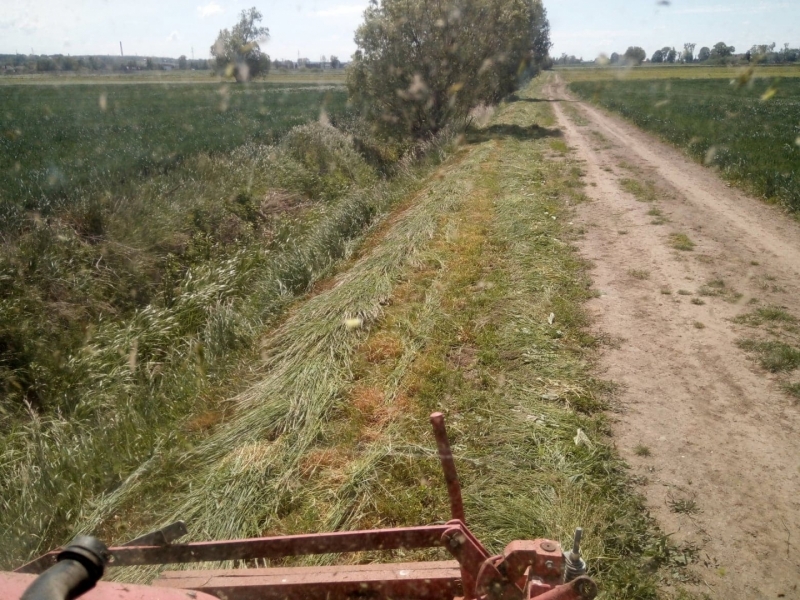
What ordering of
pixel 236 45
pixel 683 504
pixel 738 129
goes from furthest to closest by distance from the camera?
pixel 236 45, pixel 738 129, pixel 683 504

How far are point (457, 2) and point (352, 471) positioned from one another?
22.4 m

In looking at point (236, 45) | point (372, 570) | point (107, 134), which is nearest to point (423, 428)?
point (372, 570)

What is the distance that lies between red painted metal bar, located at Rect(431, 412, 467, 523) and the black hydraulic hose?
1.02 m

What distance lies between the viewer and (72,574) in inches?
48.1

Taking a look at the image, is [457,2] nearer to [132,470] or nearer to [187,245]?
[187,245]

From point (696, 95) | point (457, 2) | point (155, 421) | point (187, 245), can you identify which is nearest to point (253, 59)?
point (696, 95)

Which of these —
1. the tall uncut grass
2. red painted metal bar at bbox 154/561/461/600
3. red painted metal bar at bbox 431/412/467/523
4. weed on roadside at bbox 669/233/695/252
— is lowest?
the tall uncut grass

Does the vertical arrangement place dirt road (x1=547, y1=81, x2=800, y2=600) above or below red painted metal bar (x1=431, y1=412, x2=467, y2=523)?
below

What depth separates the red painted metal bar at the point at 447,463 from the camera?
6.57ft

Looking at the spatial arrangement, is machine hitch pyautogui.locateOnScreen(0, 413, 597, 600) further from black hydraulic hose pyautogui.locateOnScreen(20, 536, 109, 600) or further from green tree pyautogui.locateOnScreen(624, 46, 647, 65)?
green tree pyautogui.locateOnScreen(624, 46, 647, 65)

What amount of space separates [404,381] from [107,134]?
1864 cm

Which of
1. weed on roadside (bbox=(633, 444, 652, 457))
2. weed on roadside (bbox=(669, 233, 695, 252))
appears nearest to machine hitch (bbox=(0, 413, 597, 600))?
weed on roadside (bbox=(633, 444, 652, 457))

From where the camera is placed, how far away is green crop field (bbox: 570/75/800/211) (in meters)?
13.1

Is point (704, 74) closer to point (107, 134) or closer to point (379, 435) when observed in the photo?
point (107, 134)
